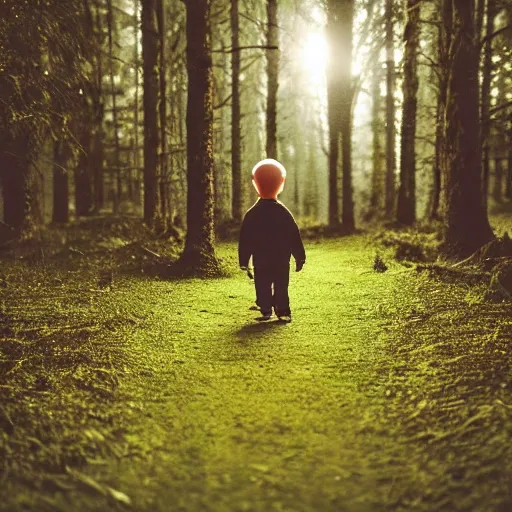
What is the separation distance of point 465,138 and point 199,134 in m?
4.84

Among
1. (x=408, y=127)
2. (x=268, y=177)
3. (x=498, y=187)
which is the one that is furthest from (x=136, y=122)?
(x=498, y=187)

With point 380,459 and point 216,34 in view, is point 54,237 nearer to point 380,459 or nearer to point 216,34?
point 380,459

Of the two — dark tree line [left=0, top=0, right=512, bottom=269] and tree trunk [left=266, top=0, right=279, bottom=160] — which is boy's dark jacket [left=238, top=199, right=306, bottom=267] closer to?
dark tree line [left=0, top=0, right=512, bottom=269]

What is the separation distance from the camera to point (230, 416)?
3.71 m

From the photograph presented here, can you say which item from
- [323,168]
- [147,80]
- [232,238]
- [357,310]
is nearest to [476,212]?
[357,310]

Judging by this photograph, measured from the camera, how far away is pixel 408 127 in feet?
54.1

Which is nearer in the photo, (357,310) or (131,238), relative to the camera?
(357,310)

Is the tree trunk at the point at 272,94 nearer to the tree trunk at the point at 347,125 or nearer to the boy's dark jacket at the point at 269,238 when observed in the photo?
the tree trunk at the point at 347,125

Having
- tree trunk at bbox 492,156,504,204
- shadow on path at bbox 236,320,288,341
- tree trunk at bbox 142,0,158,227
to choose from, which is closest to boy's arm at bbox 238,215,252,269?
shadow on path at bbox 236,320,288,341

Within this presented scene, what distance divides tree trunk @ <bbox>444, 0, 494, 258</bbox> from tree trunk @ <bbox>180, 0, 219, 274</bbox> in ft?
14.7

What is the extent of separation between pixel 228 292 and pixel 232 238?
824 centimetres

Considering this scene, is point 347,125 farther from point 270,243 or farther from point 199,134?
point 270,243

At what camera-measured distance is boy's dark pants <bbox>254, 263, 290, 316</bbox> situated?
6.39 metres

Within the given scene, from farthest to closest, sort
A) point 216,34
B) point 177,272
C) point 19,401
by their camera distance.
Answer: point 216,34 < point 177,272 < point 19,401
